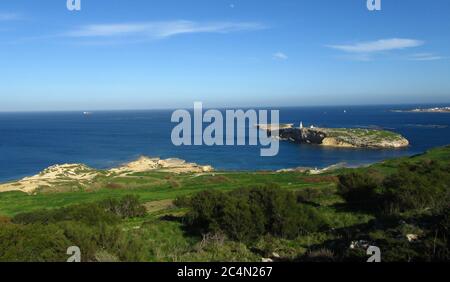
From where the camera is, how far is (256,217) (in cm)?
1936

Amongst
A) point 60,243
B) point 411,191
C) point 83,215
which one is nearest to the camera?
point 60,243

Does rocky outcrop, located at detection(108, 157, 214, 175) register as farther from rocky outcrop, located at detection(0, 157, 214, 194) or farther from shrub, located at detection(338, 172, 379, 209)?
shrub, located at detection(338, 172, 379, 209)

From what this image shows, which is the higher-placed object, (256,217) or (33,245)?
(33,245)

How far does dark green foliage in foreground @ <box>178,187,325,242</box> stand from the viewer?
18.8 m

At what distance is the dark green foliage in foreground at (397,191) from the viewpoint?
882 inches

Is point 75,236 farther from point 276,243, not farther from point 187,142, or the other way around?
point 187,142

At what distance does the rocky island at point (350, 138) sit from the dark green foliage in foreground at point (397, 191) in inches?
3465

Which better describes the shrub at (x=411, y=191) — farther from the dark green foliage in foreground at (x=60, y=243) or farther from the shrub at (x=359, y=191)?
the dark green foliage in foreground at (x=60, y=243)

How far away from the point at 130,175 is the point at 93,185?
8.91m

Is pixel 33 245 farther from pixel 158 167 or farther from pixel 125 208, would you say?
pixel 158 167

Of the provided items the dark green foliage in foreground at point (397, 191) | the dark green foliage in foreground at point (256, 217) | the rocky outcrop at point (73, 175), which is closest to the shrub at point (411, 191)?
the dark green foliage in foreground at point (397, 191)

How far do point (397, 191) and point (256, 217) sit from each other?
852cm

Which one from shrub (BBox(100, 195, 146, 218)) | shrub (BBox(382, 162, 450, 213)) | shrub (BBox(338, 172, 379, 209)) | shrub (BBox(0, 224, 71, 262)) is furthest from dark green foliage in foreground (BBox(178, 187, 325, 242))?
shrub (BBox(100, 195, 146, 218))

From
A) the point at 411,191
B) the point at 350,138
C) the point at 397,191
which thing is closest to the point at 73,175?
the point at 397,191
